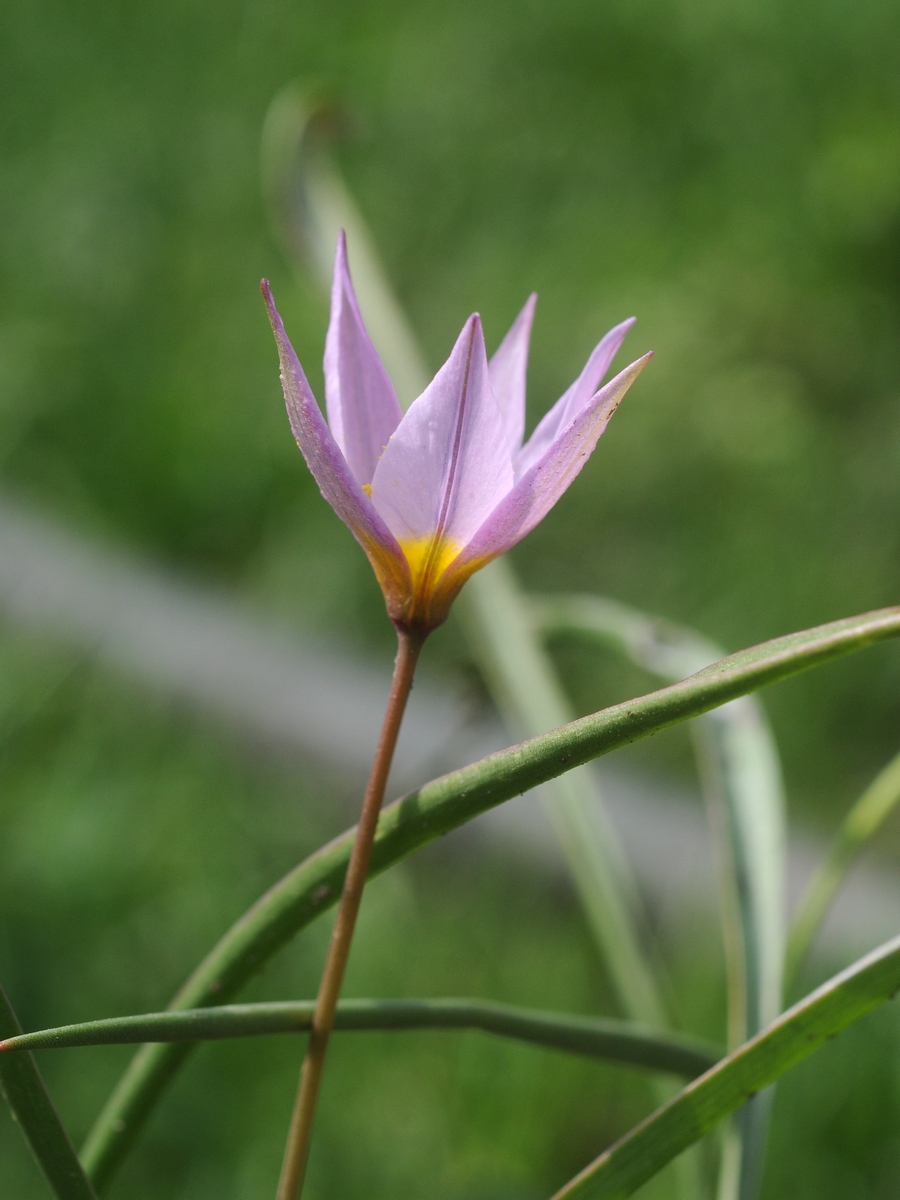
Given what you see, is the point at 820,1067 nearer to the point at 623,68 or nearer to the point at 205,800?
the point at 205,800

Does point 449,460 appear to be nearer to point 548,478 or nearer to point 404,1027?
point 548,478

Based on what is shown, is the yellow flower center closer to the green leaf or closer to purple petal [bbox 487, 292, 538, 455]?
purple petal [bbox 487, 292, 538, 455]

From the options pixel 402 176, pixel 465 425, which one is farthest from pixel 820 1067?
pixel 402 176

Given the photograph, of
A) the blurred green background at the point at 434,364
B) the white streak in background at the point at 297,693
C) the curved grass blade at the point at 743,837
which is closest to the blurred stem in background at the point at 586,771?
the curved grass blade at the point at 743,837

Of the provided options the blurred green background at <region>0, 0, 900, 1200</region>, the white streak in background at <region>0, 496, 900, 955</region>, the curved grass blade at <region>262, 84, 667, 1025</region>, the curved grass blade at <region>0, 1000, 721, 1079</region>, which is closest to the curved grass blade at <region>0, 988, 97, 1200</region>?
the curved grass blade at <region>0, 1000, 721, 1079</region>

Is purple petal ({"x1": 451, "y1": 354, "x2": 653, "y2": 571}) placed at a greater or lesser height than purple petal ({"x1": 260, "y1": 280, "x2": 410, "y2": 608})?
greater
